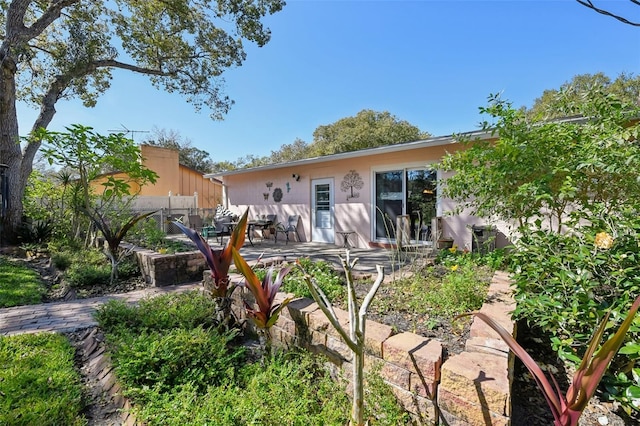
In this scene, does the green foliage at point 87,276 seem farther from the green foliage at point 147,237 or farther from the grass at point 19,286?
the green foliage at point 147,237

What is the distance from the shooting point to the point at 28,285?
14.6ft

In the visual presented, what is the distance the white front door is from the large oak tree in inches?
207

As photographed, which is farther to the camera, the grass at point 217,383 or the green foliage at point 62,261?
the green foliage at point 62,261

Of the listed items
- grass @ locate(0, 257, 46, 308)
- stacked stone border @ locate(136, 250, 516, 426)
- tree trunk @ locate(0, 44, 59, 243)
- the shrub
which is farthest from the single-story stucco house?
tree trunk @ locate(0, 44, 59, 243)

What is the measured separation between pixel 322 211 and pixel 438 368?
23.5 ft

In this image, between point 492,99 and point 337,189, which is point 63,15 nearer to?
point 337,189

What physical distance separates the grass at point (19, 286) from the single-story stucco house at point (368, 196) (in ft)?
11.5

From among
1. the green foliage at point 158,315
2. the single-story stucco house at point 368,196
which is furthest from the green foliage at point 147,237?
the green foliage at point 158,315

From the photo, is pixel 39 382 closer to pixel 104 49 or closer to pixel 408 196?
pixel 408 196

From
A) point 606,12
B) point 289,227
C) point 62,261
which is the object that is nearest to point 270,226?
point 289,227

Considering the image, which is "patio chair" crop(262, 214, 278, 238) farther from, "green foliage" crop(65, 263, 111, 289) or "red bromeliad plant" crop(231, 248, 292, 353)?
"red bromeliad plant" crop(231, 248, 292, 353)

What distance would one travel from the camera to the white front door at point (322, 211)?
834cm

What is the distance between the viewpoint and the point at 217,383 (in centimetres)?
202

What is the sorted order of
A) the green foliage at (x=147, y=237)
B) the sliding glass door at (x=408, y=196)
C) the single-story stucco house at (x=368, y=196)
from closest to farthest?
the green foliage at (x=147, y=237) < the single-story stucco house at (x=368, y=196) < the sliding glass door at (x=408, y=196)
